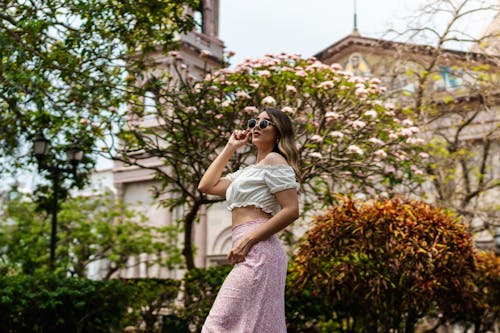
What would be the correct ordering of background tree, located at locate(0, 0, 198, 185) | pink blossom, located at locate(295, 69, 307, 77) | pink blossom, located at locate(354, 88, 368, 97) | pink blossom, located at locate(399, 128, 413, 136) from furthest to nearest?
pink blossom, located at locate(399, 128, 413, 136) → pink blossom, located at locate(354, 88, 368, 97) → pink blossom, located at locate(295, 69, 307, 77) → background tree, located at locate(0, 0, 198, 185)

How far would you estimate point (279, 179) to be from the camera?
4.19m

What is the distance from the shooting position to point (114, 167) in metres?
28.6

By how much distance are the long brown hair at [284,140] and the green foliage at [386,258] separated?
592 centimetres

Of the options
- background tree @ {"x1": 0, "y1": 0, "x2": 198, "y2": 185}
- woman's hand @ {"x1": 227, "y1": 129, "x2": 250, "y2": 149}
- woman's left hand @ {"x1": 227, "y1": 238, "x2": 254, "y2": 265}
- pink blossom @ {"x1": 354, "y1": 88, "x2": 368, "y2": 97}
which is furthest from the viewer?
pink blossom @ {"x1": 354, "y1": 88, "x2": 368, "y2": 97}

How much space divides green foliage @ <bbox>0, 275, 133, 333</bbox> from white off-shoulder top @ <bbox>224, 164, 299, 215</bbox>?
660 cm

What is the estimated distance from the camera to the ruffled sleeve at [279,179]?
4.18m

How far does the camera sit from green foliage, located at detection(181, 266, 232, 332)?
38.7 ft

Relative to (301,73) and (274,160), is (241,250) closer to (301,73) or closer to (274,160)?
(274,160)

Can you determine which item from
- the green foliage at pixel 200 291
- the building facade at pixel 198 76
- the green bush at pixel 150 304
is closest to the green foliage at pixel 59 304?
the green bush at pixel 150 304

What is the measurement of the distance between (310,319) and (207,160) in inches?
140

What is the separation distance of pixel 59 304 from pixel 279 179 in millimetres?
7286

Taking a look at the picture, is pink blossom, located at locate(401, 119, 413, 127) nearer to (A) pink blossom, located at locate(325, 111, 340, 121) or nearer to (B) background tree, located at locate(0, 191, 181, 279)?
(A) pink blossom, located at locate(325, 111, 340, 121)

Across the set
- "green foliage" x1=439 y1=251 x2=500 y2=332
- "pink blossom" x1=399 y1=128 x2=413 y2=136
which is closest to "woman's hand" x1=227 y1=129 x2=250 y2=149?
"pink blossom" x1=399 y1=128 x2=413 y2=136

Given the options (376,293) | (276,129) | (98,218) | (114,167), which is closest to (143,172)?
(114,167)
